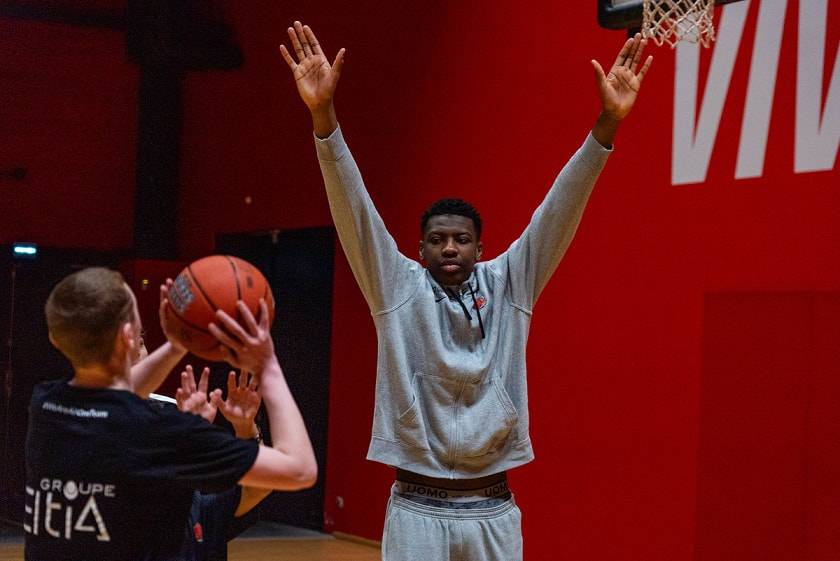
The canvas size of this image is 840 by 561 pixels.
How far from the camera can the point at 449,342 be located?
3324 mm

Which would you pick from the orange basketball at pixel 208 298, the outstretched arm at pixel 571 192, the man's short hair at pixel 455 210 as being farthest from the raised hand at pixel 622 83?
the orange basketball at pixel 208 298

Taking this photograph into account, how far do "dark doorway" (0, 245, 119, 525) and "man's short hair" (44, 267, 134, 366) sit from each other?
278 inches

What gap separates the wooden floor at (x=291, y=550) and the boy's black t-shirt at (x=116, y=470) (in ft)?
16.7

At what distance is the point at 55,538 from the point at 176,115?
784 cm

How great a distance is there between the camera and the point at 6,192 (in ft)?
30.2

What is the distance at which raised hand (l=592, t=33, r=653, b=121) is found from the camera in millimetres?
3330

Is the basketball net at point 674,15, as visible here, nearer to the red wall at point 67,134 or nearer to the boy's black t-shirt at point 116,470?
the boy's black t-shirt at point 116,470

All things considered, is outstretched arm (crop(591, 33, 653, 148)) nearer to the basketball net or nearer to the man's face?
the man's face

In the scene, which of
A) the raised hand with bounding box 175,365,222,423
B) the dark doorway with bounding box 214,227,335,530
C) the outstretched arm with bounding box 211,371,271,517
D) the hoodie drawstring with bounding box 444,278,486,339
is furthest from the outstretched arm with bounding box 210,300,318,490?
the dark doorway with bounding box 214,227,335,530

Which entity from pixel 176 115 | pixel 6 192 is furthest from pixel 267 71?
pixel 6 192

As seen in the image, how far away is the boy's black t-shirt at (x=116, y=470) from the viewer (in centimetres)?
224

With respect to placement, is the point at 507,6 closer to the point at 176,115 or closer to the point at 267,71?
the point at 267,71

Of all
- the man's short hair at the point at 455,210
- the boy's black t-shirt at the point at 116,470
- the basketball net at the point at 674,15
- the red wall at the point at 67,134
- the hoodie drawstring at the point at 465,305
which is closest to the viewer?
the boy's black t-shirt at the point at 116,470

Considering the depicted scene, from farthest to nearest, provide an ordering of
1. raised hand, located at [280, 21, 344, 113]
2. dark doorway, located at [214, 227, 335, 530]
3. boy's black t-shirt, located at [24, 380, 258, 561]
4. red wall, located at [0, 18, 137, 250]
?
red wall, located at [0, 18, 137, 250] < dark doorway, located at [214, 227, 335, 530] < raised hand, located at [280, 21, 344, 113] < boy's black t-shirt, located at [24, 380, 258, 561]
